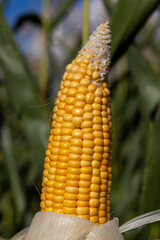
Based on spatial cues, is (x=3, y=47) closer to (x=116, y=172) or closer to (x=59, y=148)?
(x=59, y=148)

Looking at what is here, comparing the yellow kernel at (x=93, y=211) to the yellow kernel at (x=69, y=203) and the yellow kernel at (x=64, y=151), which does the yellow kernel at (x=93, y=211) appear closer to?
the yellow kernel at (x=69, y=203)

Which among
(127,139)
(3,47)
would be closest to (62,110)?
(3,47)

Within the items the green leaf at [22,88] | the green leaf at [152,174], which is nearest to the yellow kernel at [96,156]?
the green leaf at [152,174]

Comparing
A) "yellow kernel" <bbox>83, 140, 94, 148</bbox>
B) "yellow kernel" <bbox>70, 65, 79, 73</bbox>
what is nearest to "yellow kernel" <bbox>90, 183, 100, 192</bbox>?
"yellow kernel" <bbox>83, 140, 94, 148</bbox>

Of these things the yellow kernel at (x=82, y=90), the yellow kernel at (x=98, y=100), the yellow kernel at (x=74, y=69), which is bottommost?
the yellow kernel at (x=98, y=100)

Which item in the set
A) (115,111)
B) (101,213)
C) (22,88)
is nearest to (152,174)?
(101,213)

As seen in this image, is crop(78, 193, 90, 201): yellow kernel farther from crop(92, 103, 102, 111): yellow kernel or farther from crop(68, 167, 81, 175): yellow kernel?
crop(92, 103, 102, 111): yellow kernel

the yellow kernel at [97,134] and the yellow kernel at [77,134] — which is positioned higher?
the yellow kernel at [77,134]
